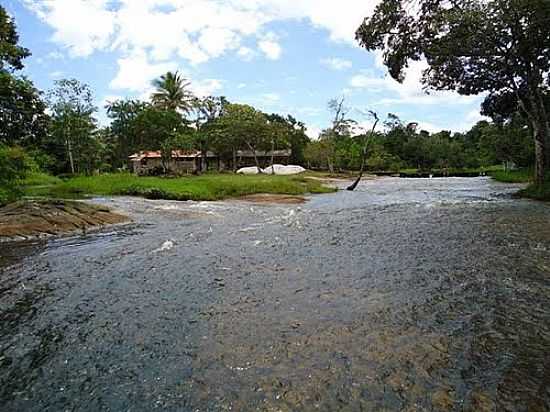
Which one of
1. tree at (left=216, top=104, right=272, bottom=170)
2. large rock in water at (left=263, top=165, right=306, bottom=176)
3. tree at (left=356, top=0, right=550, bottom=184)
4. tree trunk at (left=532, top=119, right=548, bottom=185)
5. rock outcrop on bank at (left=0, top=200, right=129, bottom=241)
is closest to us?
rock outcrop on bank at (left=0, top=200, right=129, bottom=241)

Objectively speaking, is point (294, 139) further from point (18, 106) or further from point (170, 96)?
point (18, 106)

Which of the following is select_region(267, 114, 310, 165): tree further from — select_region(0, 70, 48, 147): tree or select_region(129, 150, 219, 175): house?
select_region(0, 70, 48, 147): tree

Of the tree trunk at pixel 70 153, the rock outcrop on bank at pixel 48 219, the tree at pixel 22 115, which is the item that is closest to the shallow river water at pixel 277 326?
the rock outcrop on bank at pixel 48 219

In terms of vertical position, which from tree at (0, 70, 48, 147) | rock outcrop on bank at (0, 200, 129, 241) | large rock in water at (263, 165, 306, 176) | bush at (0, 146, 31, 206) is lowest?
rock outcrop on bank at (0, 200, 129, 241)

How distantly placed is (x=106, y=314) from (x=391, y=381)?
397 cm

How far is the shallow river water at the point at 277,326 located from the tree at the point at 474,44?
13.9 metres

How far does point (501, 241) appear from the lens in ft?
35.9

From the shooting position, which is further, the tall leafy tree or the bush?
the tall leafy tree

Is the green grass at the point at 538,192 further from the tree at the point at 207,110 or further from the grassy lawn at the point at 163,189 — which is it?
the tree at the point at 207,110

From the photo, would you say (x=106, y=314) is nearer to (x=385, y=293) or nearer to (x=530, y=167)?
(x=385, y=293)

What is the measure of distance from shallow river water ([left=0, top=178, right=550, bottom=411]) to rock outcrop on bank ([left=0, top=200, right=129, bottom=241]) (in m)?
1.54

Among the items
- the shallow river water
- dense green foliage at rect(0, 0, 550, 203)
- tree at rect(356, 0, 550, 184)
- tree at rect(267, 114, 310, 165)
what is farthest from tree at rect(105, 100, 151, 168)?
the shallow river water

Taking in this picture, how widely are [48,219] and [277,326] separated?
36.2 feet

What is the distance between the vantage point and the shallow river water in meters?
3.74
